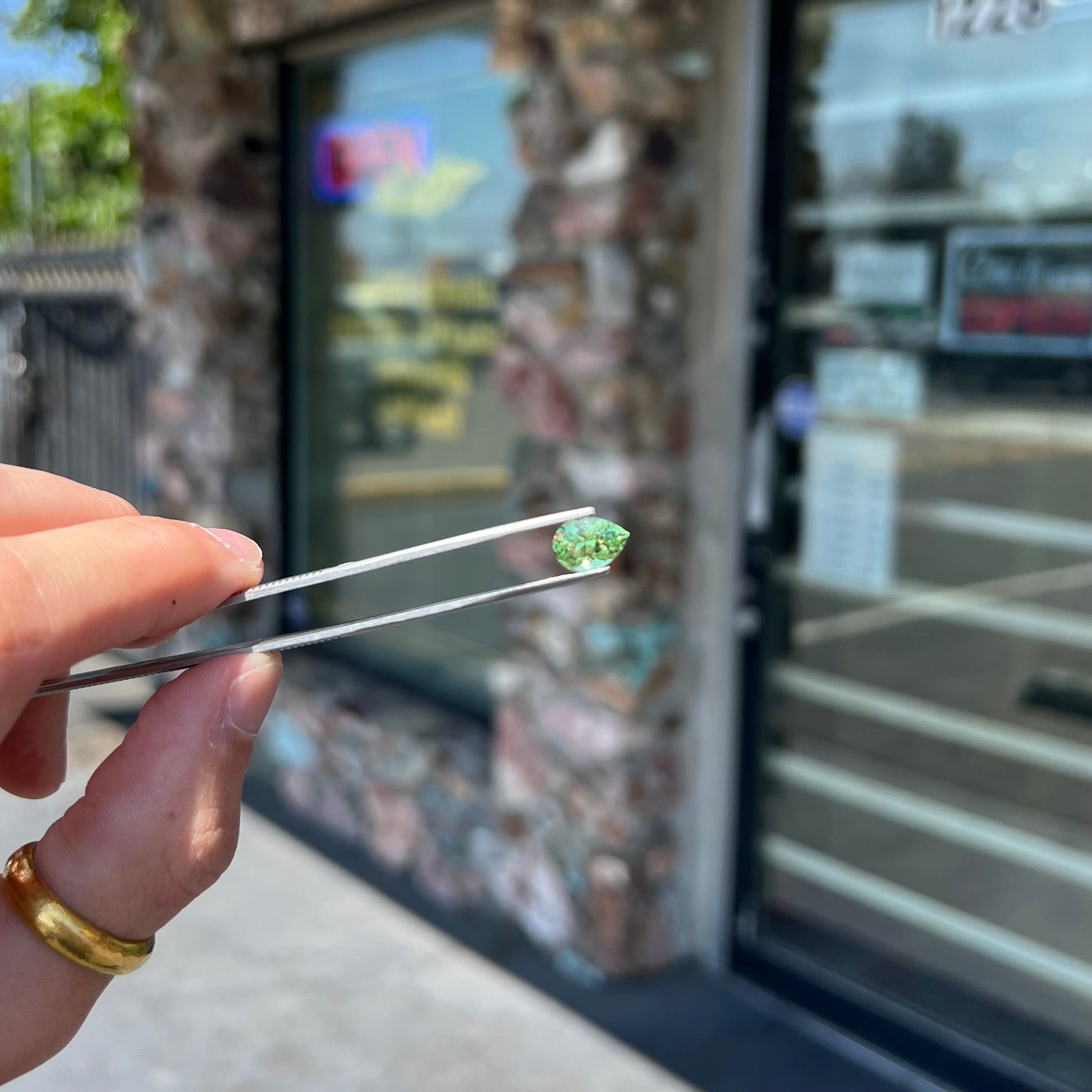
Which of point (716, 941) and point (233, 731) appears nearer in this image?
point (233, 731)

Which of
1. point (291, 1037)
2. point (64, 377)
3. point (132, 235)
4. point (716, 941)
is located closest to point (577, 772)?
point (716, 941)

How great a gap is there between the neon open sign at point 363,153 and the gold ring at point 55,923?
3574 millimetres

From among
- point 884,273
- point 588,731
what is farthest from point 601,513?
point 884,273

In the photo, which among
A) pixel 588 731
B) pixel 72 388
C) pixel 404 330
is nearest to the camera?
pixel 588 731

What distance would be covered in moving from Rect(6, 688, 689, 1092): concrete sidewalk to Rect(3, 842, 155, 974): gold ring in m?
2.26

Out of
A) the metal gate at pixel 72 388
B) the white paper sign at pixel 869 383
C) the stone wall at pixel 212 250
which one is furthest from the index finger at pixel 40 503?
the metal gate at pixel 72 388

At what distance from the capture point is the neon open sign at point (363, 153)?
4098mm

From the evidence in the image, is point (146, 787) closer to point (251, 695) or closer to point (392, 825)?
point (251, 695)

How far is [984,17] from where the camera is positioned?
2.51 meters

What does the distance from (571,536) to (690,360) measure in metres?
2.22

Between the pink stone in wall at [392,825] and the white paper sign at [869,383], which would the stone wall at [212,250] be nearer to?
the pink stone in wall at [392,825]

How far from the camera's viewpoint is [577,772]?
3211mm

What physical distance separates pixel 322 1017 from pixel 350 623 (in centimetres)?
268

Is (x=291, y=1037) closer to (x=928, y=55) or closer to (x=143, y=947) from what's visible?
(x=143, y=947)
